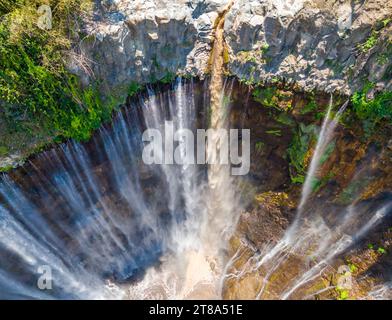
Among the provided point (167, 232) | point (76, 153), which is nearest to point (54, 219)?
point (76, 153)

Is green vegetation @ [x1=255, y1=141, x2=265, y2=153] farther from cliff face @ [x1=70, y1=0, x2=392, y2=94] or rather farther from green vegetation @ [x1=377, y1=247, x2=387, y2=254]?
green vegetation @ [x1=377, y1=247, x2=387, y2=254]

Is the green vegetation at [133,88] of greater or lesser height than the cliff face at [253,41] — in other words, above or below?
below

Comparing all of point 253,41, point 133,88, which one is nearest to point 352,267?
point 253,41

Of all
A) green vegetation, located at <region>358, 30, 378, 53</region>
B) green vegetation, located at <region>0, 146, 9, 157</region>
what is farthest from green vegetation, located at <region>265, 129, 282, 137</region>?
green vegetation, located at <region>0, 146, 9, 157</region>

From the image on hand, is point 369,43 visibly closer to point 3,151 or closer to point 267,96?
point 267,96

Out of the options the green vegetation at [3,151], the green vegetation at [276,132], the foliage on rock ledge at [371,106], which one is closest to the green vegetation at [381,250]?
the foliage on rock ledge at [371,106]

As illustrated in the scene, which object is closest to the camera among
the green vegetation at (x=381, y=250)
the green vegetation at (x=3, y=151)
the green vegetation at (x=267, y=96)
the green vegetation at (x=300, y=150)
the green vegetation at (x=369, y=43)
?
the green vegetation at (x=369, y=43)

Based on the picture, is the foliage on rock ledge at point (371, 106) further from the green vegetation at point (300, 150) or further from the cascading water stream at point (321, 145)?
the green vegetation at point (300, 150)

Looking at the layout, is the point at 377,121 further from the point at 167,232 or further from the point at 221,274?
the point at 167,232
